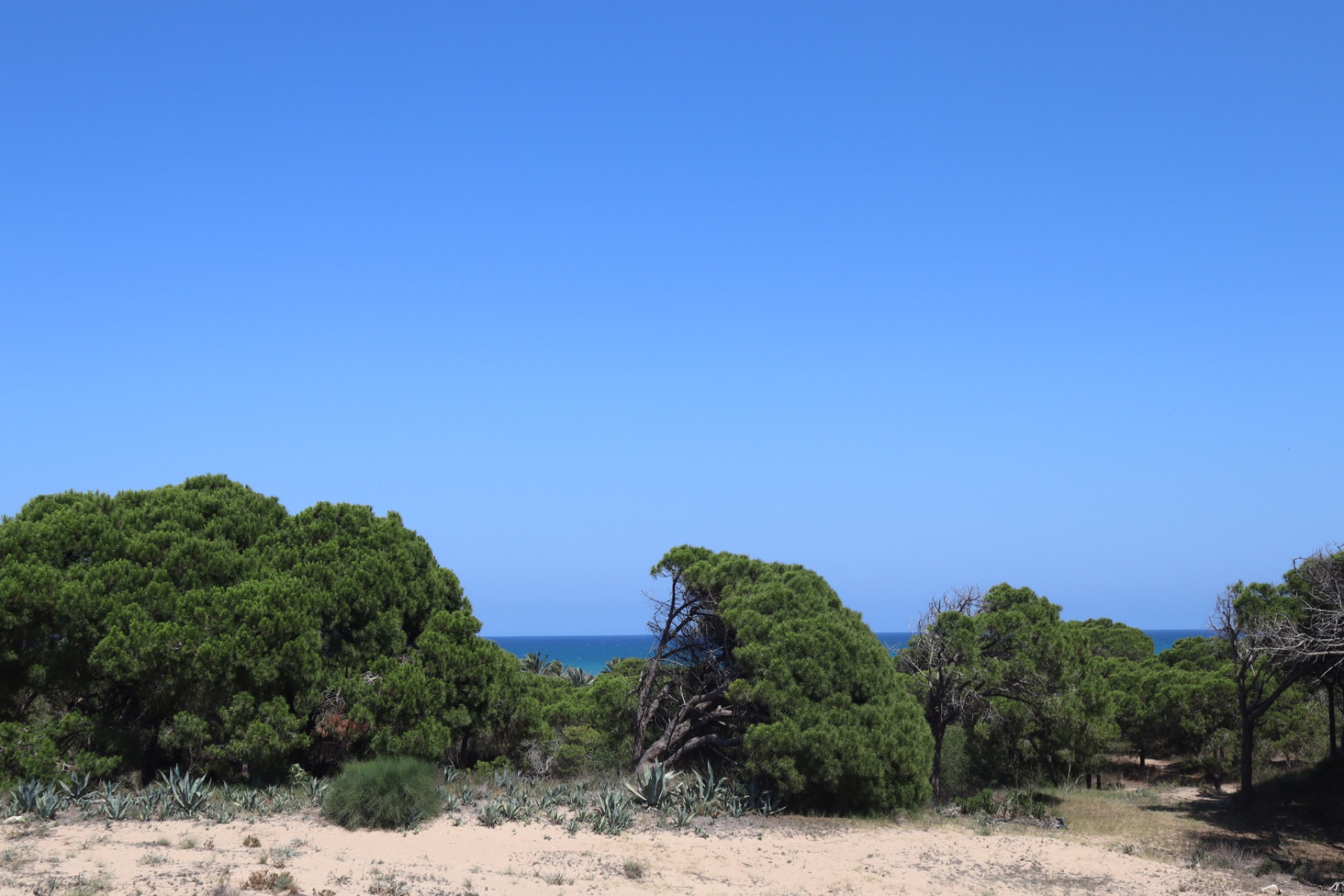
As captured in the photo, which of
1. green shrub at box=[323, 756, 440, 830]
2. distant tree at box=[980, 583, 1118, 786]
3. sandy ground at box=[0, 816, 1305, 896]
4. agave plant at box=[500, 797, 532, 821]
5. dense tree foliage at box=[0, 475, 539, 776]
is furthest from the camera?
distant tree at box=[980, 583, 1118, 786]

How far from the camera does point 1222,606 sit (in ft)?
75.8

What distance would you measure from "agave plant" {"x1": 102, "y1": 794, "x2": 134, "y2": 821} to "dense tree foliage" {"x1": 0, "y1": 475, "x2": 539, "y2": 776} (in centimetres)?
208

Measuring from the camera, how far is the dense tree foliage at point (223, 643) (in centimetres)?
1453

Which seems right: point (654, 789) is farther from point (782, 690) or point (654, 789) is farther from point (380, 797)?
point (380, 797)

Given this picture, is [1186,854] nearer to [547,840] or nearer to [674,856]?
[674,856]

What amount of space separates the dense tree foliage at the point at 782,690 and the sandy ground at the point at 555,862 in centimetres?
117

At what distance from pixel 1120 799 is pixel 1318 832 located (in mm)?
7520

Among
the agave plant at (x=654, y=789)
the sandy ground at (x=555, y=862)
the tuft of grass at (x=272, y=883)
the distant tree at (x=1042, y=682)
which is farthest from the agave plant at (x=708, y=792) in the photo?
the distant tree at (x=1042, y=682)

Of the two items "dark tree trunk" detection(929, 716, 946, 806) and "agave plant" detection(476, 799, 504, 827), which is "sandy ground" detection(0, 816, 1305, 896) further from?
"dark tree trunk" detection(929, 716, 946, 806)

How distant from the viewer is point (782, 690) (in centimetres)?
1590

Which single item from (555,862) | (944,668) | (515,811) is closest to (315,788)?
(515,811)

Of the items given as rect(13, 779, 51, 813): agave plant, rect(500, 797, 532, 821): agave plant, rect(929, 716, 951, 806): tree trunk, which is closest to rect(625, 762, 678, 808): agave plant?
rect(500, 797, 532, 821): agave plant

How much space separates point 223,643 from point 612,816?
6.82 metres

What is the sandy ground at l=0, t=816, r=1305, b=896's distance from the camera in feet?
32.7
